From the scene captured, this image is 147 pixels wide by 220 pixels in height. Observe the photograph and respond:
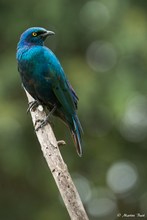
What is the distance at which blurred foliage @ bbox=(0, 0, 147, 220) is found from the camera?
12484mm

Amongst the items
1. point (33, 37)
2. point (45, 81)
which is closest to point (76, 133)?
point (45, 81)

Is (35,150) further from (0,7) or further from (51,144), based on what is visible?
(51,144)

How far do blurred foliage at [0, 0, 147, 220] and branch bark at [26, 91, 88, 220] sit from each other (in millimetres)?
3655

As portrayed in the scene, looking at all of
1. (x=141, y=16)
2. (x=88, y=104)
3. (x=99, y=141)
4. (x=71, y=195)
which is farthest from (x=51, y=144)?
(x=99, y=141)

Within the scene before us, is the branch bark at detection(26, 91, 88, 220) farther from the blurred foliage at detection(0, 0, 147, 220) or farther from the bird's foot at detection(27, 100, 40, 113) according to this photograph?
the blurred foliage at detection(0, 0, 147, 220)

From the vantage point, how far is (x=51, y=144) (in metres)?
7.80

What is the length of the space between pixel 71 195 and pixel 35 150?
6.72m

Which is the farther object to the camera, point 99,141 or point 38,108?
point 99,141

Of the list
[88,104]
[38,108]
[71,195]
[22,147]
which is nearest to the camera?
[71,195]

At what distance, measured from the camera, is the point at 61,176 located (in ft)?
24.6

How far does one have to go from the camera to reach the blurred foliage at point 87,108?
12484mm

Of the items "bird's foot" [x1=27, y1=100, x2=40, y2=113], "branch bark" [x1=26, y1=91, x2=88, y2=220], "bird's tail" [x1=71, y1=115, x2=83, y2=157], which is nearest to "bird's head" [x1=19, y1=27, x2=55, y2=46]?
"bird's foot" [x1=27, y1=100, x2=40, y2=113]

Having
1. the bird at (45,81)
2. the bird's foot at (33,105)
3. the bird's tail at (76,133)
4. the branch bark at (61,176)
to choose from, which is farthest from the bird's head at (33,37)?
the branch bark at (61,176)

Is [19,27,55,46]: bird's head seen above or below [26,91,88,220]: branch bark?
above
